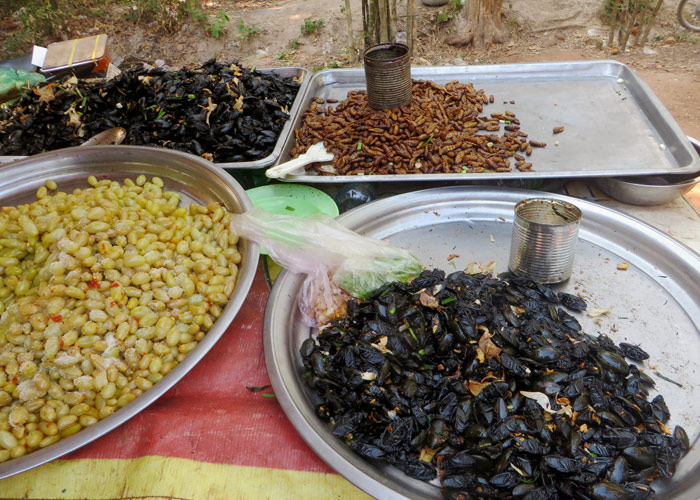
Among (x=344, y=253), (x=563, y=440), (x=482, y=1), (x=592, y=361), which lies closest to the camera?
(x=563, y=440)

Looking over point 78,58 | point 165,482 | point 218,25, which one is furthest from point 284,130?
point 218,25

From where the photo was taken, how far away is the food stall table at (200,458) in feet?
4.99

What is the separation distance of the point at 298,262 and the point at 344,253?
0.21 m

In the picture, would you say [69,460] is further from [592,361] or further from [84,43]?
[84,43]

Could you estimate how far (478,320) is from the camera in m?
1.65

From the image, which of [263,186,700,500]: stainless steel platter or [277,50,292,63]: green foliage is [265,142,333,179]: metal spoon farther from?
[277,50,292,63]: green foliage

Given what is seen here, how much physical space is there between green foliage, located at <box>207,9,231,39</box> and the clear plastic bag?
638 centimetres

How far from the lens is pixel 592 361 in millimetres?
1589

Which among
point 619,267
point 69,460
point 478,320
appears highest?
point 478,320

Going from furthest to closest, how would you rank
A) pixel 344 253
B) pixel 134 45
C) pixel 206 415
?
1. pixel 134 45
2. pixel 344 253
3. pixel 206 415

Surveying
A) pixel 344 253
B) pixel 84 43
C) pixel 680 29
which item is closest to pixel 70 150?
pixel 344 253

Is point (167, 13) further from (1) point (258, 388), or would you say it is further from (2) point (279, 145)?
(1) point (258, 388)

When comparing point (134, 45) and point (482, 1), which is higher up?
point (482, 1)

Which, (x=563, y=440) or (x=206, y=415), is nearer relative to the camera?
(x=563, y=440)
